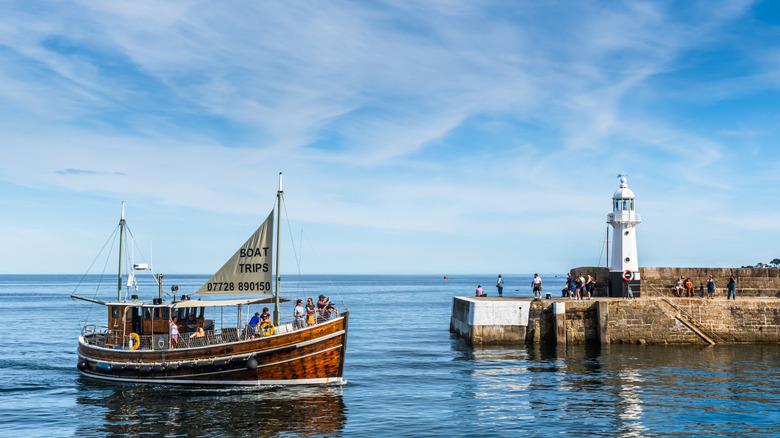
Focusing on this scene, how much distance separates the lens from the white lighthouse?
129 feet

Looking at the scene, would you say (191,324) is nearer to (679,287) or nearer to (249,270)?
(249,270)

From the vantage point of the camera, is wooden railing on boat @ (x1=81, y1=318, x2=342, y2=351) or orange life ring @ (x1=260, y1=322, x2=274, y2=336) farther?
wooden railing on boat @ (x1=81, y1=318, x2=342, y2=351)

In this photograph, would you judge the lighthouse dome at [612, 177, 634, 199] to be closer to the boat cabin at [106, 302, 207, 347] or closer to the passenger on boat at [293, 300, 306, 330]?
the passenger on boat at [293, 300, 306, 330]

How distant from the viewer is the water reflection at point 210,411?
19469mm

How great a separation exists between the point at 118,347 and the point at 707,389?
2469 centimetres

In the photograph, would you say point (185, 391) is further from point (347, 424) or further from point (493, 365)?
point (493, 365)

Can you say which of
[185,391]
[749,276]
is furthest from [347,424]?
[749,276]

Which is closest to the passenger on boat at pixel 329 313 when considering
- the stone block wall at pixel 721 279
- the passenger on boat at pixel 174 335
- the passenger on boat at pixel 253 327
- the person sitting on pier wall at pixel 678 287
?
the passenger on boat at pixel 253 327

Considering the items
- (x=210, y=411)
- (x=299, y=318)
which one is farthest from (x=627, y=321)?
(x=210, y=411)

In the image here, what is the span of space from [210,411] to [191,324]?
6784 mm

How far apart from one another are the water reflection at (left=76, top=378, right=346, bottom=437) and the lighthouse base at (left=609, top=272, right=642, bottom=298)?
73.0ft

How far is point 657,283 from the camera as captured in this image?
39.2m

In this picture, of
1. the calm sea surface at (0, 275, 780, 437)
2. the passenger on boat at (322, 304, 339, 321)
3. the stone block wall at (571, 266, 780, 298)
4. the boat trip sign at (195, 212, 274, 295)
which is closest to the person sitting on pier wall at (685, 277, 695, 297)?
the stone block wall at (571, 266, 780, 298)

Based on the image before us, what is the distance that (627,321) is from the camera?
35.3 m
